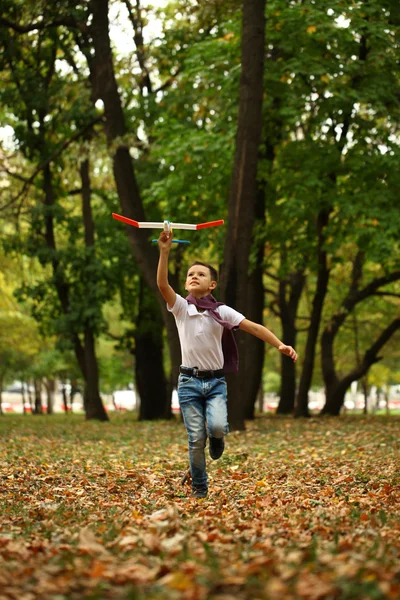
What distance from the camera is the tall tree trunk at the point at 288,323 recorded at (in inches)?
1273

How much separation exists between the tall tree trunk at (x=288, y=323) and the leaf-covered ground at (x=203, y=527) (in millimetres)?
19086

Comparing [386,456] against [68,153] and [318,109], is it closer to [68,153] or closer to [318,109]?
[318,109]

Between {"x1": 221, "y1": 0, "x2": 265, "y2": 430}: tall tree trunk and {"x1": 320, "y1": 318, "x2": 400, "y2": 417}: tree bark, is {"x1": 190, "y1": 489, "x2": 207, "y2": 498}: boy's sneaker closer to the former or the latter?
{"x1": 221, "y1": 0, "x2": 265, "y2": 430}: tall tree trunk

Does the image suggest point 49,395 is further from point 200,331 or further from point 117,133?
point 200,331

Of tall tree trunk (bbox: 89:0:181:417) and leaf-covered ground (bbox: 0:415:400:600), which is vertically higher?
tall tree trunk (bbox: 89:0:181:417)

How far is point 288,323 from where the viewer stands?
32594 mm

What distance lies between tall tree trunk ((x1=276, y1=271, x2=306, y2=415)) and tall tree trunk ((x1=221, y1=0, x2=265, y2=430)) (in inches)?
579

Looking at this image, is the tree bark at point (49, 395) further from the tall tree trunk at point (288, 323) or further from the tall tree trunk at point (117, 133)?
the tall tree trunk at point (117, 133)

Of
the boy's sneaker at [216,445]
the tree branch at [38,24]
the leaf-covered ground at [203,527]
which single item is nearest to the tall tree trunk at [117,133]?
the tree branch at [38,24]

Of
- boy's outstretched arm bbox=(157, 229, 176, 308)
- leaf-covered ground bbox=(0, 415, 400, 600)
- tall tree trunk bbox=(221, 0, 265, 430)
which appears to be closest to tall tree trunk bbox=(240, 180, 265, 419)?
tall tree trunk bbox=(221, 0, 265, 430)

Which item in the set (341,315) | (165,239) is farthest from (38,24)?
(165,239)

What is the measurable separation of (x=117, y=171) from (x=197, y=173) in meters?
2.29

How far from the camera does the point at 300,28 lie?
20.8 metres

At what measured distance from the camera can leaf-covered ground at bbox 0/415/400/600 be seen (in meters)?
4.22
